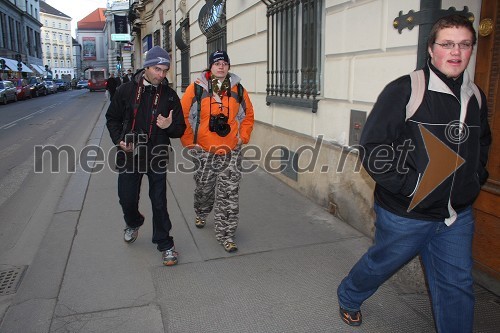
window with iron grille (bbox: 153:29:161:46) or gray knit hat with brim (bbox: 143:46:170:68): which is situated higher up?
window with iron grille (bbox: 153:29:161:46)

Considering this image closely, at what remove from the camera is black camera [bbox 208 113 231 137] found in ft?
13.1

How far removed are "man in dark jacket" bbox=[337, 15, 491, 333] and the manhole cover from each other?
3011 millimetres

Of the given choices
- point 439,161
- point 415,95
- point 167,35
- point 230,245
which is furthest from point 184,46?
point 439,161

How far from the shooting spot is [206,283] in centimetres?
350

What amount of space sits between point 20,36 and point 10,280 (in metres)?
70.6

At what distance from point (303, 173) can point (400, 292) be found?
277cm

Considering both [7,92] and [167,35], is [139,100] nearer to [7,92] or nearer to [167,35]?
[167,35]

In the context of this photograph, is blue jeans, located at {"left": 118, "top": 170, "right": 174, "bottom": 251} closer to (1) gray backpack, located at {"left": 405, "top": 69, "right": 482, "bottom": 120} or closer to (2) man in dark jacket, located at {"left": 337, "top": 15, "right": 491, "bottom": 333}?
(2) man in dark jacket, located at {"left": 337, "top": 15, "right": 491, "bottom": 333}

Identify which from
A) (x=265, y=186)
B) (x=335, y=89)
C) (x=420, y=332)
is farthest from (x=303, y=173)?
(x=420, y=332)

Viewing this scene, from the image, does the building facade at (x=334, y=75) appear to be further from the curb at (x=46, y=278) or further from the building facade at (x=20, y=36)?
the building facade at (x=20, y=36)

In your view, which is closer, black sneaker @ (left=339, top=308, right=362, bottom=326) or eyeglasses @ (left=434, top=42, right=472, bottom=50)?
eyeglasses @ (left=434, top=42, right=472, bottom=50)

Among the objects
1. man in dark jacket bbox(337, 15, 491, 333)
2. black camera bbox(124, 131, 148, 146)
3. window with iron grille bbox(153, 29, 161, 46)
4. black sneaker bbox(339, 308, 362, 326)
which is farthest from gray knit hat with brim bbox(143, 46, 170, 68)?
window with iron grille bbox(153, 29, 161, 46)

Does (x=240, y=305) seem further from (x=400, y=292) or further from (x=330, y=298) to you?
(x=400, y=292)

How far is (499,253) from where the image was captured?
3.24 metres
